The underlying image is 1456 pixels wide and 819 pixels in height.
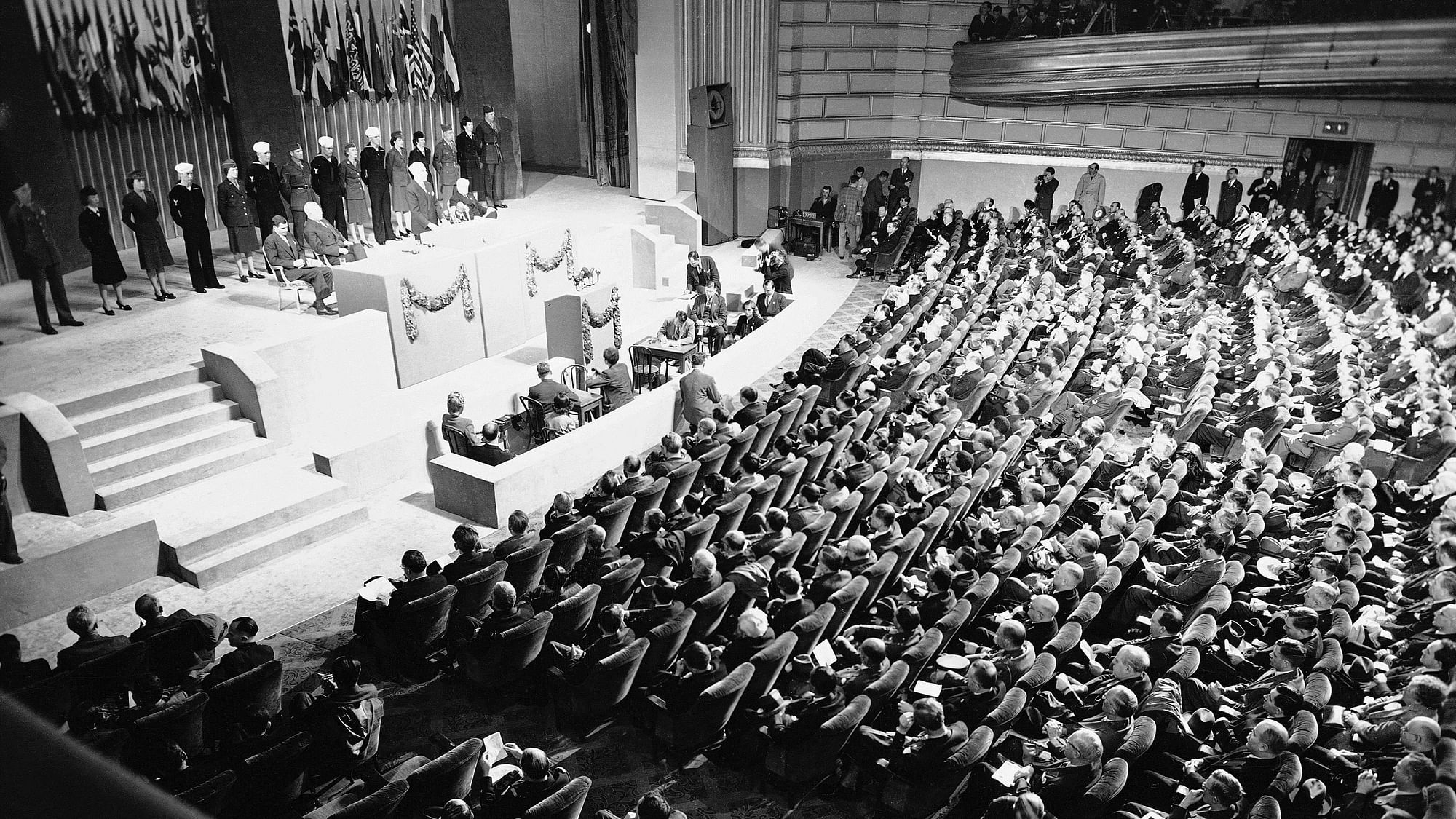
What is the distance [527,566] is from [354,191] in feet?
28.2

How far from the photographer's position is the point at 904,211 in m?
18.1

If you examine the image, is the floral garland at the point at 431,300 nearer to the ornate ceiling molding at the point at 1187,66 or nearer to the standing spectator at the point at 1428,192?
the ornate ceiling molding at the point at 1187,66

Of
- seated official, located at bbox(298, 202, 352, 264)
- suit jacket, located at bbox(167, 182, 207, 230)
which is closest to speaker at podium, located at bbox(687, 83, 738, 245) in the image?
seated official, located at bbox(298, 202, 352, 264)

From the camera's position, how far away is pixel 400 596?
6.70 metres

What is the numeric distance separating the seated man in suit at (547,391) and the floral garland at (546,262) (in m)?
2.99

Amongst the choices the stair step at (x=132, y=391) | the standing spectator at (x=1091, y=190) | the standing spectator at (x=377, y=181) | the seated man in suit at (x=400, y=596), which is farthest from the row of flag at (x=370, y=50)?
the standing spectator at (x=1091, y=190)

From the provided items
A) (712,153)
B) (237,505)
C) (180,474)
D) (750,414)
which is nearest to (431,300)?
(180,474)

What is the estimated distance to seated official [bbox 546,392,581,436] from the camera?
33.0 ft

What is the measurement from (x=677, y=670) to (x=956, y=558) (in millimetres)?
2432

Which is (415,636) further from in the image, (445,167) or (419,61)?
(419,61)

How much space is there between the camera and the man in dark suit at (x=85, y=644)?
589 centimetres

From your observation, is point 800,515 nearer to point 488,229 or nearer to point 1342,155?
point 488,229

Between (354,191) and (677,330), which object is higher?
(354,191)

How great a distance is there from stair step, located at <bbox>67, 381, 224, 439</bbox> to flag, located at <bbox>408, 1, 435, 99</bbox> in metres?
8.99
